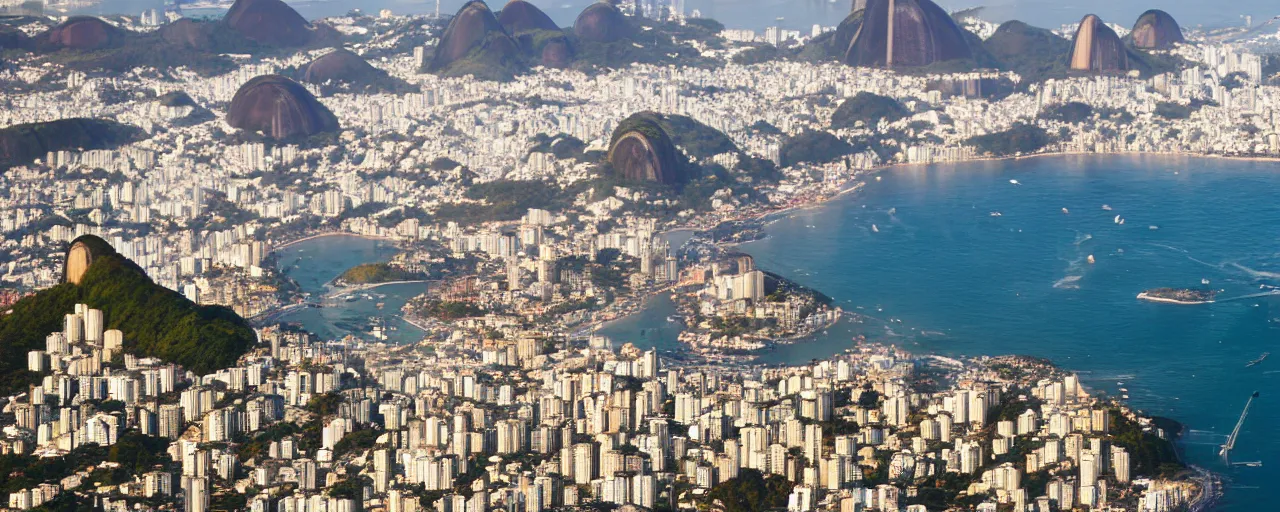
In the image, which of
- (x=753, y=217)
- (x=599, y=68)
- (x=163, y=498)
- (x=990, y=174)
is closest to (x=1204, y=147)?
(x=990, y=174)

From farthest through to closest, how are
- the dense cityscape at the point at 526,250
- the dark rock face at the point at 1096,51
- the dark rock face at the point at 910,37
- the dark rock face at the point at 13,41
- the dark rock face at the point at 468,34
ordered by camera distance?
the dark rock face at the point at 468,34 → the dark rock face at the point at 910,37 → the dark rock face at the point at 1096,51 → the dark rock face at the point at 13,41 → the dense cityscape at the point at 526,250

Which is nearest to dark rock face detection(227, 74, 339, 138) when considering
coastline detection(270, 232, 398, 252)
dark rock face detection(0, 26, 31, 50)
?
coastline detection(270, 232, 398, 252)

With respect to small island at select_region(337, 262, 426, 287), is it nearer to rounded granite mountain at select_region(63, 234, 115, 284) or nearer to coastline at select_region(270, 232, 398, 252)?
coastline at select_region(270, 232, 398, 252)

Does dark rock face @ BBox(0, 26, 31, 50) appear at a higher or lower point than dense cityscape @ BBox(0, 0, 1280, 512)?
higher

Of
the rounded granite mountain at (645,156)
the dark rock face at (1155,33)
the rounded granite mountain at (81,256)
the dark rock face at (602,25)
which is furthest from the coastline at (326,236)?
the dark rock face at (1155,33)

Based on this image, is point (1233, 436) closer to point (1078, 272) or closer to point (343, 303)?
point (1078, 272)

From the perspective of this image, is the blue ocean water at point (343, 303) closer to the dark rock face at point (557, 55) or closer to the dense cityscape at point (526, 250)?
the dense cityscape at point (526, 250)

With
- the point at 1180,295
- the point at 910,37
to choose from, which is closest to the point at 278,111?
the point at 910,37
